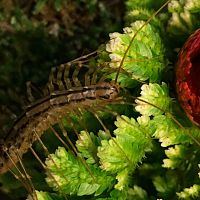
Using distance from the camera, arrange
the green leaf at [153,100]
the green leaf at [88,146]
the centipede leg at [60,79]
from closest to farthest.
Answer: the green leaf at [153,100] → the green leaf at [88,146] → the centipede leg at [60,79]

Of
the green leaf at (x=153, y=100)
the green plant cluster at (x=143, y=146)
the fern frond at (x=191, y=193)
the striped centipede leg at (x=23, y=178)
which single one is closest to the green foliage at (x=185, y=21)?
the green plant cluster at (x=143, y=146)

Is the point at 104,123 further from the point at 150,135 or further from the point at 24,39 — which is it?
the point at 24,39

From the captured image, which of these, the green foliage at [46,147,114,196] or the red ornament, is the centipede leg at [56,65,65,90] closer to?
the green foliage at [46,147,114,196]

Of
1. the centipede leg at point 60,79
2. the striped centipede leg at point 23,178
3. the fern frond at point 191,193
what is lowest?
the fern frond at point 191,193

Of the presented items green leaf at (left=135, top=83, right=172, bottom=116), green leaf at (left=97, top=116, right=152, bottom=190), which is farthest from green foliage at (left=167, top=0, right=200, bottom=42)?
green leaf at (left=97, top=116, right=152, bottom=190)

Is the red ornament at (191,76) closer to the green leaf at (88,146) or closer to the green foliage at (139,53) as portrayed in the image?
the green foliage at (139,53)

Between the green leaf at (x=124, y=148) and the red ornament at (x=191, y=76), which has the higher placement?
the red ornament at (x=191, y=76)

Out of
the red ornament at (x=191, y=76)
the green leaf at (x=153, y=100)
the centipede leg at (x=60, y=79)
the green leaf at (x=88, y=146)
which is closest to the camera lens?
the red ornament at (x=191, y=76)

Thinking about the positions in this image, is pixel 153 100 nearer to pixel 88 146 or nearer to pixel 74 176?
pixel 88 146
